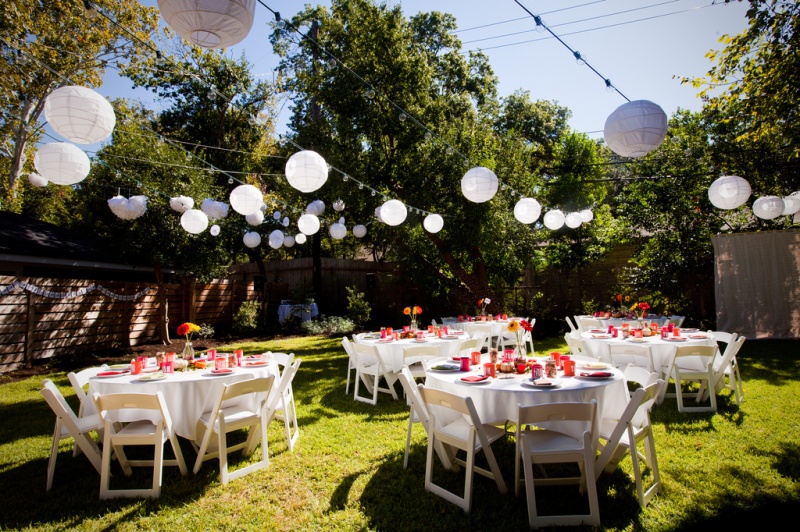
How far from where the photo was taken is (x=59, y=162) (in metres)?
4.59

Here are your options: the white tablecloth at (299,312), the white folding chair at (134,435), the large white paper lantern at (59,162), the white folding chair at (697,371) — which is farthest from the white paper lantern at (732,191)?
the white tablecloth at (299,312)

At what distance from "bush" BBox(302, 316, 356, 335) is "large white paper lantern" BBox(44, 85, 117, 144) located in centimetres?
Answer: 1006

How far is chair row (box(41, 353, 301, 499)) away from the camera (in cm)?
321

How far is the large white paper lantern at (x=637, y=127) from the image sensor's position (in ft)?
12.9

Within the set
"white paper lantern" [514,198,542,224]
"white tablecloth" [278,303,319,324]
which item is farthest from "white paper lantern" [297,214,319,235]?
"white tablecloth" [278,303,319,324]

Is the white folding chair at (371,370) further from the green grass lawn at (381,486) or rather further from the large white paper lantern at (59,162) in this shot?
the large white paper lantern at (59,162)

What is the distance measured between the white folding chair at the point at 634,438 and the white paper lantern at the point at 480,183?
3.52 m

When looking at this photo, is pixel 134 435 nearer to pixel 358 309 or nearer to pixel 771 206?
pixel 771 206

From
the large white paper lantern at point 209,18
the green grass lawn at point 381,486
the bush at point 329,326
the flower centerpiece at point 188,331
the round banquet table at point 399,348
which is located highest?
the large white paper lantern at point 209,18

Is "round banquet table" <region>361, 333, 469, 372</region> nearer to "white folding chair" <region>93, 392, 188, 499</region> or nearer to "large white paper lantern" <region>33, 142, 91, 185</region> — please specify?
"white folding chair" <region>93, 392, 188, 499</region>

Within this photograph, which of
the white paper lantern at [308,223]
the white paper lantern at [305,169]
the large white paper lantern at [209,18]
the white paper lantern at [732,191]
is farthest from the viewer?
the white paper lantern at [308,223]

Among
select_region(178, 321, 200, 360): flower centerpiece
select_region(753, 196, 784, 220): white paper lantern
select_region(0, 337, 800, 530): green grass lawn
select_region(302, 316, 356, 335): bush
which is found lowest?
select_region(0, 337, 800, 530): green grass lawn

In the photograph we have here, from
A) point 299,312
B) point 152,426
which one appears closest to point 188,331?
point 152,426

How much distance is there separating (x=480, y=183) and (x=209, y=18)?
418 cm
